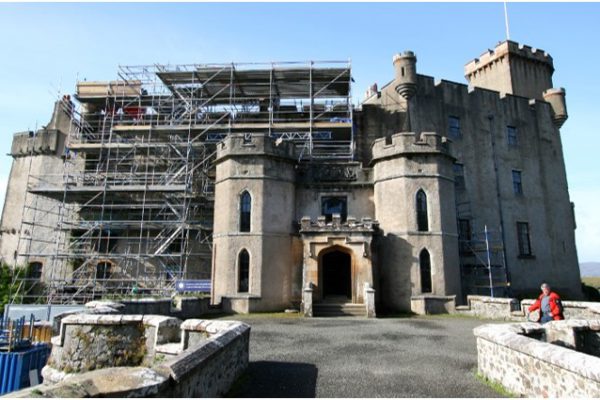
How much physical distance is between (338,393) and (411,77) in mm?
23020

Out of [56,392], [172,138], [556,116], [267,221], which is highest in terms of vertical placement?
[556,116]

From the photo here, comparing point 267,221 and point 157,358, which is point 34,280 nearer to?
point 267,221

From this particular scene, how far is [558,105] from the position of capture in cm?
3141

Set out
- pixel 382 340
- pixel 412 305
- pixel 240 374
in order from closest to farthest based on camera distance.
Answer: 1. pixel 240 374
2. pixel 382 340
3. pixel 412 305

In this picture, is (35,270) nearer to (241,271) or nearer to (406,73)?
(241,271)

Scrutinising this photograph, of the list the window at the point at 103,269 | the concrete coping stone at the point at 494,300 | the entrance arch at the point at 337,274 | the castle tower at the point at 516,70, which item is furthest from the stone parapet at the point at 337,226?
the castle tower at the point at 516,70

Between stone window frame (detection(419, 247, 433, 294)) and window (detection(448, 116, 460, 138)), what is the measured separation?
442 inches

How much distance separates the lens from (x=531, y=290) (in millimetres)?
26656

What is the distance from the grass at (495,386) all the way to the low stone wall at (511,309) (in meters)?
8.67

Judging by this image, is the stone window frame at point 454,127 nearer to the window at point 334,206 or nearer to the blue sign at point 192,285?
the window at point 334,206

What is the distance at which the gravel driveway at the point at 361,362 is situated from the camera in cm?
716

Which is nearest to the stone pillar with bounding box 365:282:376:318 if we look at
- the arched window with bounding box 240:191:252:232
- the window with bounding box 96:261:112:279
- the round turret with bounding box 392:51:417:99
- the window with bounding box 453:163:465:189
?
the arched window with bounding box 240:191:252:232

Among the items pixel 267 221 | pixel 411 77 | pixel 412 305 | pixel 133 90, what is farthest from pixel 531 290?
pixel 133 90

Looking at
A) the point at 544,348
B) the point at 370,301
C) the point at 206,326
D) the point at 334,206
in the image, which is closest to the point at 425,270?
the point at 370,301
